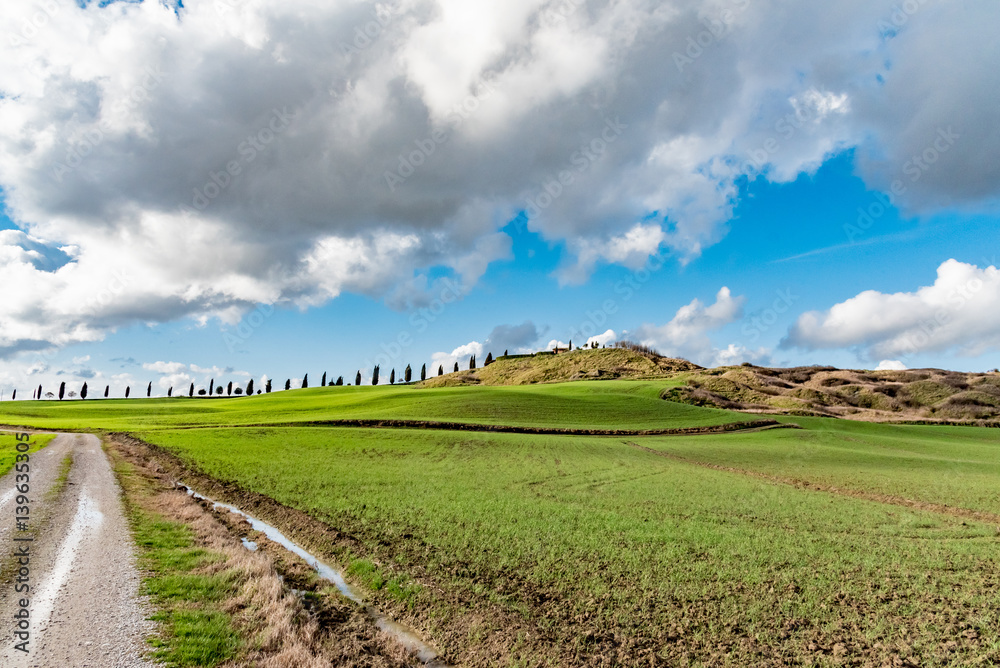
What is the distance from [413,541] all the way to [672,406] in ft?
197

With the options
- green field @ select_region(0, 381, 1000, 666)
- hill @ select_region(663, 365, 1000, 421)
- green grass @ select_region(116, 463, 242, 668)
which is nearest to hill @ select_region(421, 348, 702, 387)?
hill @ select_region(663, 365, 1000, 421)

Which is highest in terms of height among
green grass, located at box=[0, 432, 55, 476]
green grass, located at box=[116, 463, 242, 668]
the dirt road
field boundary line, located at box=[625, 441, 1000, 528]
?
green grass, located at box=[0, 432, 55, 476]

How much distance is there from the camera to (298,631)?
10047mm

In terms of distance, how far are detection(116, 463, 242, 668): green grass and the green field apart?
3.39 metres

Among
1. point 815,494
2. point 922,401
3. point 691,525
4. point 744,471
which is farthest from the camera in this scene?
point 922,401

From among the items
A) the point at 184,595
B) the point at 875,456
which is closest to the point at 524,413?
the point at 875,456

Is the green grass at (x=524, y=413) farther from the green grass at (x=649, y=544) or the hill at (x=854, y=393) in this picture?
the green grass at (x=649, y=544)

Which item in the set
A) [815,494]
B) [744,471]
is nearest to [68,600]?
[815,494]

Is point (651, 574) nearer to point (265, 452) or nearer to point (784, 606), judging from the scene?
point (784, 606)

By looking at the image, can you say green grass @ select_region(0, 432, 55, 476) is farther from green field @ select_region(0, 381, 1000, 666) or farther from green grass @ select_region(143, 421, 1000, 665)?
green grass @ select_region(143, 421, 1000, 665)

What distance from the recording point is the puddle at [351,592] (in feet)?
32.9

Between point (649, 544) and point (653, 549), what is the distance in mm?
488

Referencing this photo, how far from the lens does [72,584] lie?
11.1 metres

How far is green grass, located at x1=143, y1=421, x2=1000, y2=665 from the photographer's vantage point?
11352 millimetres
